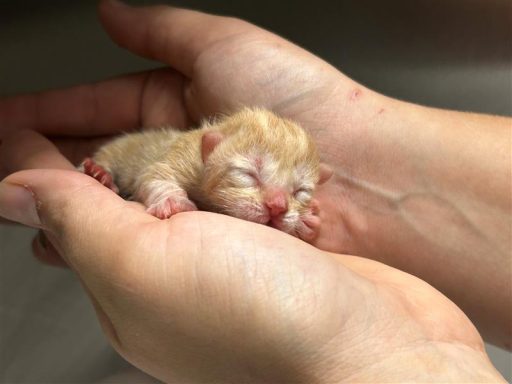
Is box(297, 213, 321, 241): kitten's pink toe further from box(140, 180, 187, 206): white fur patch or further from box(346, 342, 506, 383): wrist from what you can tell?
box(346, 342, 506, 383): wrist

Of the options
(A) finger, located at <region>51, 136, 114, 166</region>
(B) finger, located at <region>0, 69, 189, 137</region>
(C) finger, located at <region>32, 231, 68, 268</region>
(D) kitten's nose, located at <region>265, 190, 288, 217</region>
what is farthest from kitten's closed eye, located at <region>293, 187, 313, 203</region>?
(A) finger, located at <region>51, 136, 114, 166</region>

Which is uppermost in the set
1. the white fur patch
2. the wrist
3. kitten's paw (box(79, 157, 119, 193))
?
the wrist

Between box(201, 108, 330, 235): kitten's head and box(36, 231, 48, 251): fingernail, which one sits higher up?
box(201, 108, 330, 235): kitten's head

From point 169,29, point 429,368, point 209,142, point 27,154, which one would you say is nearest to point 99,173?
point 27,154

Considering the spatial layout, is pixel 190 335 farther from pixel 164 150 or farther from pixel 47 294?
pixel 47 294

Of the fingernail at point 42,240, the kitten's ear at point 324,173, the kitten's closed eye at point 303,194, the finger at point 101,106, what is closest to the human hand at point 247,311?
the kitten's closed eye at point 303,194

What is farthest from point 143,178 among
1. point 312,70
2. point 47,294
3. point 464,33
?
point 464,33
